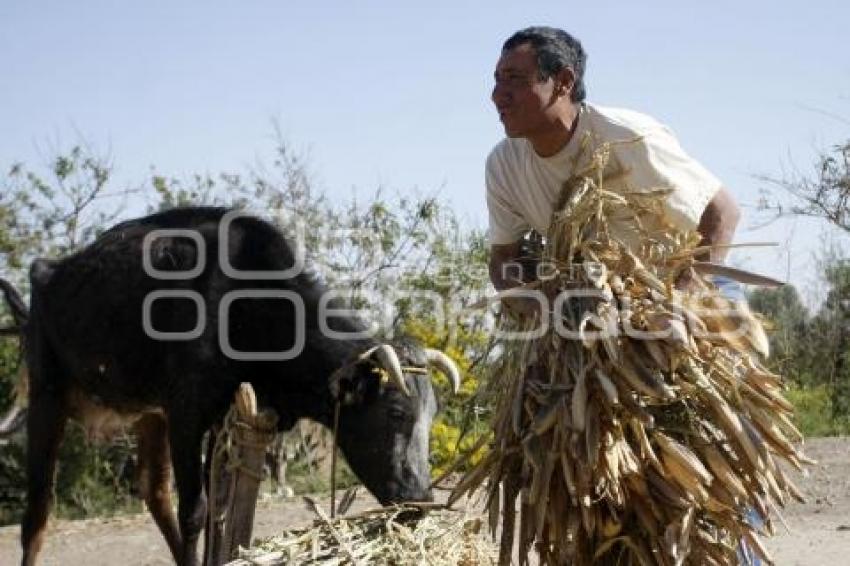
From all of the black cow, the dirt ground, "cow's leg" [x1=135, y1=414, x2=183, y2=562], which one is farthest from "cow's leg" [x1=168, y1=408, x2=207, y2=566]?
the dirt ground

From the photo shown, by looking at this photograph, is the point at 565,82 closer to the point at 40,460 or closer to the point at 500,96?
the point at 500,96

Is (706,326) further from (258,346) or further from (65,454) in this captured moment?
(65,454)

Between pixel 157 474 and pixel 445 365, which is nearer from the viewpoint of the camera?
pixel 445 365

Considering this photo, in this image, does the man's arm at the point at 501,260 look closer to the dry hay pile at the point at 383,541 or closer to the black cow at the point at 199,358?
the dry hay pile at the point at 383,541

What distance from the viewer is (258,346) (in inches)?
270

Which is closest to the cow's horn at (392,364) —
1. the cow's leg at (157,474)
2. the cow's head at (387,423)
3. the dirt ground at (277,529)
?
the cow's head at (387,423)

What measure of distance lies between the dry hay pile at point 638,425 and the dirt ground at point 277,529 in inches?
149

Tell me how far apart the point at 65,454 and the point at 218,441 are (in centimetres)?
738

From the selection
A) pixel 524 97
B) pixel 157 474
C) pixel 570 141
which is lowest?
pixel 157 474

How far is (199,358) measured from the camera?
21.9ft

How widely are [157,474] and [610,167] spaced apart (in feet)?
16.9

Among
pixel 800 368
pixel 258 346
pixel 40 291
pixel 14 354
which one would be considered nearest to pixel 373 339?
pixel 258 346

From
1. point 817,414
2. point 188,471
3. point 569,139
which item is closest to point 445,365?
point 188,471

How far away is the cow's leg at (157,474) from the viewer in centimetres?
770
